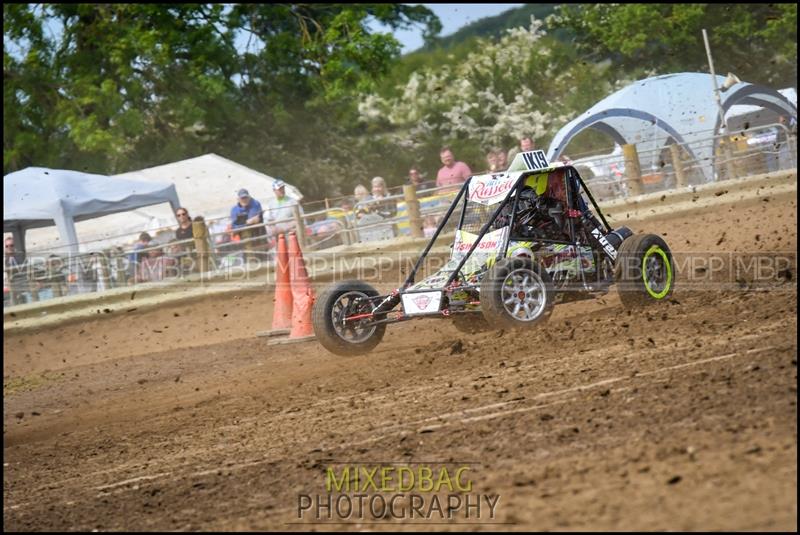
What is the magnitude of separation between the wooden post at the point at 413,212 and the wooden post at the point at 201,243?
2938mm

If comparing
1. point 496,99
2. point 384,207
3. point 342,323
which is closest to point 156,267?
point 384,207

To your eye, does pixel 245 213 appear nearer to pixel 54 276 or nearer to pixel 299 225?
pixel 299 225

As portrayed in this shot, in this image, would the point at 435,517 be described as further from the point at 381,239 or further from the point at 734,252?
the point at 381,239

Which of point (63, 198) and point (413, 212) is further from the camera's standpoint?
point (63, 198)

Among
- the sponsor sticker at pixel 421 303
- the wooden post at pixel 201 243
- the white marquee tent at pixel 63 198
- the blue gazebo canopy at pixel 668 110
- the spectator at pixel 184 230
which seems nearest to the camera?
the sponsor sticker at pixel 421 303

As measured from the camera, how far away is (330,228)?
14914 mm

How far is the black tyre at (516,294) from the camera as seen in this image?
786cm

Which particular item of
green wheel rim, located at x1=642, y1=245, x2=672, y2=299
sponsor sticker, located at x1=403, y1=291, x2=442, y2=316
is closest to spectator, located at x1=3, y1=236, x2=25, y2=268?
sponsor sticker, located at x1=403, y1=291, x2=442, y2=316

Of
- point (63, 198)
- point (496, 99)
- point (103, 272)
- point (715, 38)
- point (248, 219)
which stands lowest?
point (103, 272)

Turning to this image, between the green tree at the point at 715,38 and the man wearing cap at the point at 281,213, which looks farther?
the green tree at the point at 715,38

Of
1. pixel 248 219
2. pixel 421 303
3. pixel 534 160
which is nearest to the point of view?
pixel 421 303

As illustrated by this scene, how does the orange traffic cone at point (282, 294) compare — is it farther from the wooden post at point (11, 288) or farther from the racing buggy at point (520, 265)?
the wooden post at point (11, 288)

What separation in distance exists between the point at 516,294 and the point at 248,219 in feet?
26.0

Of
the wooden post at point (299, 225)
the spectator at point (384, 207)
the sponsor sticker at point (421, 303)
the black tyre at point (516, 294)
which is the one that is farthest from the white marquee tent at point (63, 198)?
the black tyre at point (516, 294)
